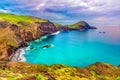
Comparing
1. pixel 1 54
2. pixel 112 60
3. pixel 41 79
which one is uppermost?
pixel 41 79

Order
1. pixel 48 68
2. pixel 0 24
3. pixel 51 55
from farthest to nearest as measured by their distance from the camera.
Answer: pixel 0 24
pixel 51 55
pixel 48 68

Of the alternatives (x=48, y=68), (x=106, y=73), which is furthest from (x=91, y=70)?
(x=48, y=68)

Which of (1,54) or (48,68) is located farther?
(1,54)

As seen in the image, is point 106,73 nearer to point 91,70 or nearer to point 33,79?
point 91,70

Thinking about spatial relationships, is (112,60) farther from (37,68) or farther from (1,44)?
(37,68)

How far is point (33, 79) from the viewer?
2469 cm

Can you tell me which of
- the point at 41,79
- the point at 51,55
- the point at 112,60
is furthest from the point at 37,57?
the point at 41,79

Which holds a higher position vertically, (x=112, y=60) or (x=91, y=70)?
(x=91, y=70)

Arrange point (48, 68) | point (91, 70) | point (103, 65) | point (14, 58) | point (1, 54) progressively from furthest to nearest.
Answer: point (14, 58) → point (1, 54) → point (103, 65) → point (91, 70) → point (48, 68)

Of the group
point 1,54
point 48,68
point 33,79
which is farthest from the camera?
point 1,54

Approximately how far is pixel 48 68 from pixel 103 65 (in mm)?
16545

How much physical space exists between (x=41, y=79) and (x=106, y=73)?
26.7m

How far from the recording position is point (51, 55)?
121m

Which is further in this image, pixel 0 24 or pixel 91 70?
pixel 0 24
